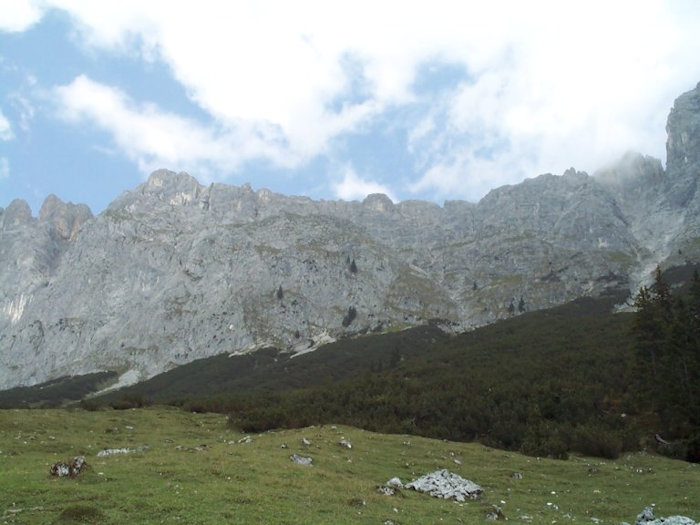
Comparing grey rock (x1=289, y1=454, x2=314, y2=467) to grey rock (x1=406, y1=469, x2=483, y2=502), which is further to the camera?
grey rock (x1=289, y1=454, x2=314, y2=467)

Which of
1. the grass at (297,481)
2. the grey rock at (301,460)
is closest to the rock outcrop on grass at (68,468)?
the grass at (297,481)

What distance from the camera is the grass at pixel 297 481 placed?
20.7 meters

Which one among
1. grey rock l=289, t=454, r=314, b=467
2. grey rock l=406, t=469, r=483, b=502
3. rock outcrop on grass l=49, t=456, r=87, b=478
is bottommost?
grey rock l=406, t=469, r=483, b=502

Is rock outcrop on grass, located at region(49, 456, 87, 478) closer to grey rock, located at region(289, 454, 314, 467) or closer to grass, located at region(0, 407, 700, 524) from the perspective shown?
grass, located at region(0, 407, 700, 524)

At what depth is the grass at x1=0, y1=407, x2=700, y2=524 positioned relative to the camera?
20.7 metres

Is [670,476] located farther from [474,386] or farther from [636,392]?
[474,386]

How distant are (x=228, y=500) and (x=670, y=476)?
29.0m

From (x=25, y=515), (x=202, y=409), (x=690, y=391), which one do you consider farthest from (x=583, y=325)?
(x=25, y=515)

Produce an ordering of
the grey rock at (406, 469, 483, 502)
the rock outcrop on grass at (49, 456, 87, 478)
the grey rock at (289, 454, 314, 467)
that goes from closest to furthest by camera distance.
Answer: the rock outcrop on grass at (49, 456, 87, 478)
the grey rock at (406, 469, 483, 502)
the grey rock at (289, 454, 314, 467)

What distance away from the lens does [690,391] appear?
5281cm

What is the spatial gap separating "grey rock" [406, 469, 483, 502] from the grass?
747 millimetres

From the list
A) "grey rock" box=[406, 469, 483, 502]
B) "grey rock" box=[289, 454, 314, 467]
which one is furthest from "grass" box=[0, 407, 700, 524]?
"grey rock" box=[406, 469, 483, 502]

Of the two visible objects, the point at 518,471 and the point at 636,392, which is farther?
the point at 636,392

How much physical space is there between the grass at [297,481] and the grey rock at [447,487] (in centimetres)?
75
